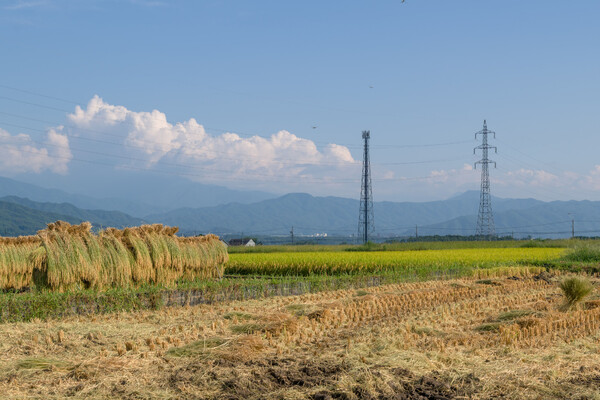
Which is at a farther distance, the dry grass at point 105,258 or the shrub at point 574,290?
the dry grass at point 105,258

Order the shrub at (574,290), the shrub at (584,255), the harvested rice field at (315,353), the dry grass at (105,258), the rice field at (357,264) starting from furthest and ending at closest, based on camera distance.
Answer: the shrub at (584,255), the rice field at (357,264), the dry grass at (105,258), the shrub at (574,290), the harvested rice field at (315,353)

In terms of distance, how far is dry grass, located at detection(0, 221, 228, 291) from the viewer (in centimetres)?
1401

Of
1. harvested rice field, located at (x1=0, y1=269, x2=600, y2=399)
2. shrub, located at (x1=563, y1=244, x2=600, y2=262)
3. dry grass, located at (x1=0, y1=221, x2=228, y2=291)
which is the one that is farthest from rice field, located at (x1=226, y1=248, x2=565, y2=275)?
harvested rice field, located at (x1=0, y1=269, x2=600, y2=399)

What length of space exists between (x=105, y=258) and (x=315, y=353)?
8.78m

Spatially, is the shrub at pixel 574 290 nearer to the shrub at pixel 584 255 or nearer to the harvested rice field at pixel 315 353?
the harvested rice field at pixel 315 353

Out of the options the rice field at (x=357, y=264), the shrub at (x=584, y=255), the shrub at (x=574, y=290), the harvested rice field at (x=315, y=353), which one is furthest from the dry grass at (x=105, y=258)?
the shrub at (x=584, y=255)

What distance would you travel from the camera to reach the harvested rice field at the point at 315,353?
6656 mm

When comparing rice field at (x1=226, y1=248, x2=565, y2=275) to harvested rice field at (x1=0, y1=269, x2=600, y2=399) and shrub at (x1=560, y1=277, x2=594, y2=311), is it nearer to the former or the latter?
shrub at (x1=560, y1=277, x2=594, y2=311)

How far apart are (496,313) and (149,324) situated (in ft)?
22.1

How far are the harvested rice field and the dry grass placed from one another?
2.70m

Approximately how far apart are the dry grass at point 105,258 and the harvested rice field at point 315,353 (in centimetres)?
270

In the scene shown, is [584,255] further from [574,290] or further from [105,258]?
[105,258]

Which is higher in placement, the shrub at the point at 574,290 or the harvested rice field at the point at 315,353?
the shrub at the point at 574,290

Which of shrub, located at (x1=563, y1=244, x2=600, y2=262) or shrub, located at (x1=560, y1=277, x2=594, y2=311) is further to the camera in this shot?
shrub, located at (x1=563, y1=244, x2=600, y2=262)
